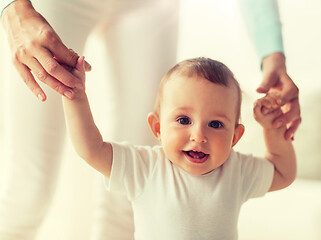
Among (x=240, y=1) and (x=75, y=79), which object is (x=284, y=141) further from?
(x=75, y=79)

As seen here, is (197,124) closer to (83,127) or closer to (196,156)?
(196,156)

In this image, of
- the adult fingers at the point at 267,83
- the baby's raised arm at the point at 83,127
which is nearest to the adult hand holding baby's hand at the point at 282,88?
the adult fingers at the point at 267,83

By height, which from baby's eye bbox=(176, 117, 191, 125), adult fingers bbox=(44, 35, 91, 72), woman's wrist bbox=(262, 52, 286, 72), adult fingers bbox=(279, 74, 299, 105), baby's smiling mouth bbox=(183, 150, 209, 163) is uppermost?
woman's wrist bbox=(262, 52, 286, 72)

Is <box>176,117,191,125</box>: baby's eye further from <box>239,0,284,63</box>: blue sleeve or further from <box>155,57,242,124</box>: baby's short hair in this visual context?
<box>239,0,284,63</box>: blue sleeve

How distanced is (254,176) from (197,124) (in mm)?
197

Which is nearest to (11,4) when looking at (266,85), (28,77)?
(28,77)

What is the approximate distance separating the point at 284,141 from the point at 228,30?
0.75 meters

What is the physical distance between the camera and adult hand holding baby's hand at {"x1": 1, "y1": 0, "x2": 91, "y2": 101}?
60 centimetres

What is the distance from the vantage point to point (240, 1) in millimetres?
979

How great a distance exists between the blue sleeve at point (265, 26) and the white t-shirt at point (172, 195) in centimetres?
31

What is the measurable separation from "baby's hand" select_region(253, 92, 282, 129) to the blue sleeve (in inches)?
4.9

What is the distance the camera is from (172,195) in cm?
74

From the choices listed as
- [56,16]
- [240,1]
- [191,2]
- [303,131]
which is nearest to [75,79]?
[56,16]

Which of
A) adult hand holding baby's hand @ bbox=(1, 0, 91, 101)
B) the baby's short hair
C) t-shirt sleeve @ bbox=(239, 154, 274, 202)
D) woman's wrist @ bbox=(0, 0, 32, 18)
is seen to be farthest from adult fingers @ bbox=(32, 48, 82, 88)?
t-shirt sleeve @ bbox=(239, 154, 274, 202)
